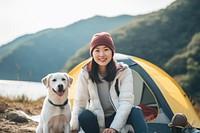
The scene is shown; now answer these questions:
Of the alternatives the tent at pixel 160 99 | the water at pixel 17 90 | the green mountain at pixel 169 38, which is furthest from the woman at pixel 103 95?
the green mountain at pixel 169 38

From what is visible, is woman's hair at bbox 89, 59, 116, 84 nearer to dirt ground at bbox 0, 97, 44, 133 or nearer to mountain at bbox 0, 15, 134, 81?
dirt ground at bbox 0, 97, 44, 133

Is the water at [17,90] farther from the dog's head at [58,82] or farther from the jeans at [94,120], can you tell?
the jeans at [94,120]

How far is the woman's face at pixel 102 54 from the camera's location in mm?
3162

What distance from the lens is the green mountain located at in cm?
2625

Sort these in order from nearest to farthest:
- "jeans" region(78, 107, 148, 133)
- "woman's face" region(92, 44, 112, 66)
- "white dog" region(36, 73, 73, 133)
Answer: "jeans" region(78, 107, 148, 133) → "woman's face" region(92, 44, 112, 66) → "white dog" region(36, 73, 73, 133)

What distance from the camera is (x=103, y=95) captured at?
329 centimetres

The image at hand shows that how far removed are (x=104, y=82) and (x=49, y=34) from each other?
68.4m

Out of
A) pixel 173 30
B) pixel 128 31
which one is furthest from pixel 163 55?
pixel 128 31

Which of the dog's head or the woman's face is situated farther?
the dog's head

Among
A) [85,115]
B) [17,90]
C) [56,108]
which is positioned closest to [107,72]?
[85,115]

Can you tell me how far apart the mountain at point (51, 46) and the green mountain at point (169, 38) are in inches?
450

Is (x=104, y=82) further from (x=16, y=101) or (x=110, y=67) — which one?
(x=16, y=101)

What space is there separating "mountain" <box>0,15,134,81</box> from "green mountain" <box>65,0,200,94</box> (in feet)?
37.5

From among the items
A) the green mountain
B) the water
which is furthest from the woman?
the green mountain
